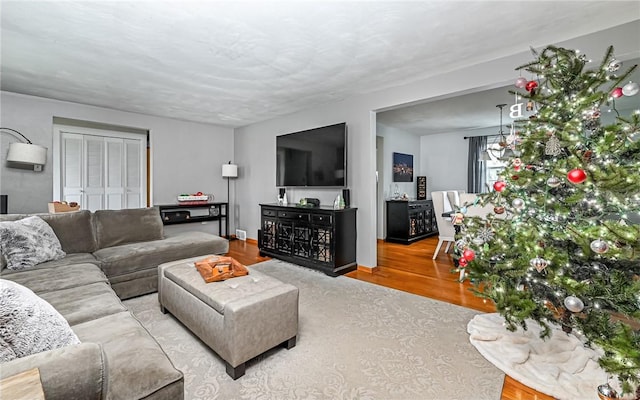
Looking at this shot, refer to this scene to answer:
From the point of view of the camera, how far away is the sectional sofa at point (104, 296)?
85 cm

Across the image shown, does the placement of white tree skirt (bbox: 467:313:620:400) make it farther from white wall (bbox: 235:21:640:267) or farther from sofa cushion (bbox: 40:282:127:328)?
sofa cushion (bbox: 40:282:127:328)

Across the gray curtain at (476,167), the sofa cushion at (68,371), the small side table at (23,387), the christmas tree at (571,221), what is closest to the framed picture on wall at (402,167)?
the gray curtain at (476,167)

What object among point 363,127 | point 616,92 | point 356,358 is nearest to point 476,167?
point 363,127

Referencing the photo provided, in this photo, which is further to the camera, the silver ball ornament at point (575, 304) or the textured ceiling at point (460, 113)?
the textured ceiling at point (460, 113)

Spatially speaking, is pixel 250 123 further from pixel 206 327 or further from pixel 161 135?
pixel 206 327

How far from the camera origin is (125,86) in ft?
11.7

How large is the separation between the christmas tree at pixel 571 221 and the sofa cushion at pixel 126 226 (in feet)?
11.5

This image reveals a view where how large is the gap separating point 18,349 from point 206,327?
3.53 ft

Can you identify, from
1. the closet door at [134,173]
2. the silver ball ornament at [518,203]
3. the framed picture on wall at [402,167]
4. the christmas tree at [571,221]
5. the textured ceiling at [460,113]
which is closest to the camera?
the christmas tree at [571,221]

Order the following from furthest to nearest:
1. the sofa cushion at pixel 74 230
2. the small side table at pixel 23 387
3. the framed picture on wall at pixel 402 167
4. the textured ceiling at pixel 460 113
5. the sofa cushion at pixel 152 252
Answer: the framed picture on wall at pixel 402 167
the textured ceiling at pixel 460 113
the sofa cushion at pixel 74 230
the sofa cushion at pixel 152 252
the small side table at pixel 23 387

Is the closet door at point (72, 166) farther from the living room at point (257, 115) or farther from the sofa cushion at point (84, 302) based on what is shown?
the sofa cushion at point (84, 302)

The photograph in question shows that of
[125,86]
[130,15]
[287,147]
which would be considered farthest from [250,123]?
[130,15]

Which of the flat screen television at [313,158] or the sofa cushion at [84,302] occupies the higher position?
the flat screen television at [313,158]

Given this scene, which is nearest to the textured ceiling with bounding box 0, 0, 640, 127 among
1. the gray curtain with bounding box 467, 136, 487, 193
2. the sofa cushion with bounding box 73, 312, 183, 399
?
the sofa cushion with bounding box 73, 312, 183, 399
